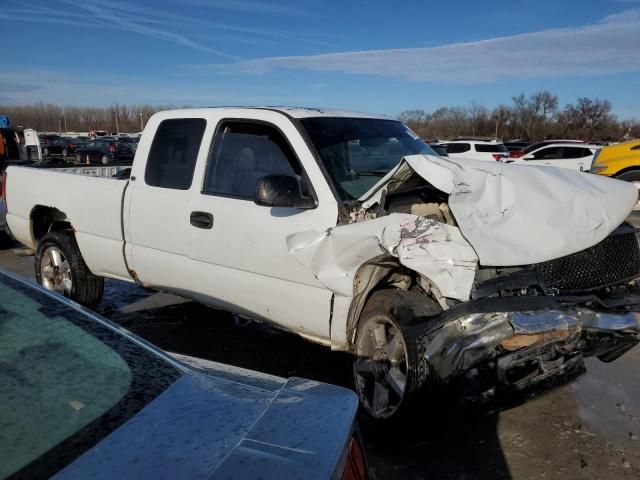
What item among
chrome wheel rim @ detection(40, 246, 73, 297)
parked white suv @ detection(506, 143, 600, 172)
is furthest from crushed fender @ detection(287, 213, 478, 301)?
parked white suv @ detection(506, 143, 600, 172)

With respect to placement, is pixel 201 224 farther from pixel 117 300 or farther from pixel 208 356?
pixel 117 300

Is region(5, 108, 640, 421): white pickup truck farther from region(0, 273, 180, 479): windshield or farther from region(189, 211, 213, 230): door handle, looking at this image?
region(0, 273, 180, 479): windshield

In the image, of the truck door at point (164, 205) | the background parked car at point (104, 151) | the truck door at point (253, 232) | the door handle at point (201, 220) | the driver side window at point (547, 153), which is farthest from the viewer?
the background parked car at point (104, 151)

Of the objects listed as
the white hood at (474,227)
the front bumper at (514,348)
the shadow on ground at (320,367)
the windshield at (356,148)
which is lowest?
the shadow on ground at (320,367)

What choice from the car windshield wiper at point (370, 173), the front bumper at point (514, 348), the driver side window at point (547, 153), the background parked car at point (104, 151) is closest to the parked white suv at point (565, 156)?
the driver side window at point (547, 153)

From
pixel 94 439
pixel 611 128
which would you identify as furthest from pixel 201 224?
pixel 611 128

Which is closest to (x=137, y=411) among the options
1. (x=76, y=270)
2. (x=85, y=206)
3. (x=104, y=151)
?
(x=85, y=206)

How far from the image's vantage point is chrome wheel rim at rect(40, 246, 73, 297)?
5.57m

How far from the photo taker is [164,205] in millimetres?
4340

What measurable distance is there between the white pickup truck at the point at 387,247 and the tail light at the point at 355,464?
123 cm

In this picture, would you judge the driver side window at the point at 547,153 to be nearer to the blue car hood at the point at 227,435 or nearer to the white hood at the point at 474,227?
the white hood at the point at 474,227

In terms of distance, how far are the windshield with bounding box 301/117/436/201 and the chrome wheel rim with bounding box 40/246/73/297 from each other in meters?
3.26

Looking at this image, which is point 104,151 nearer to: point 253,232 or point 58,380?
point 253,232

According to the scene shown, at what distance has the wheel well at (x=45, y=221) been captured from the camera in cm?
575
